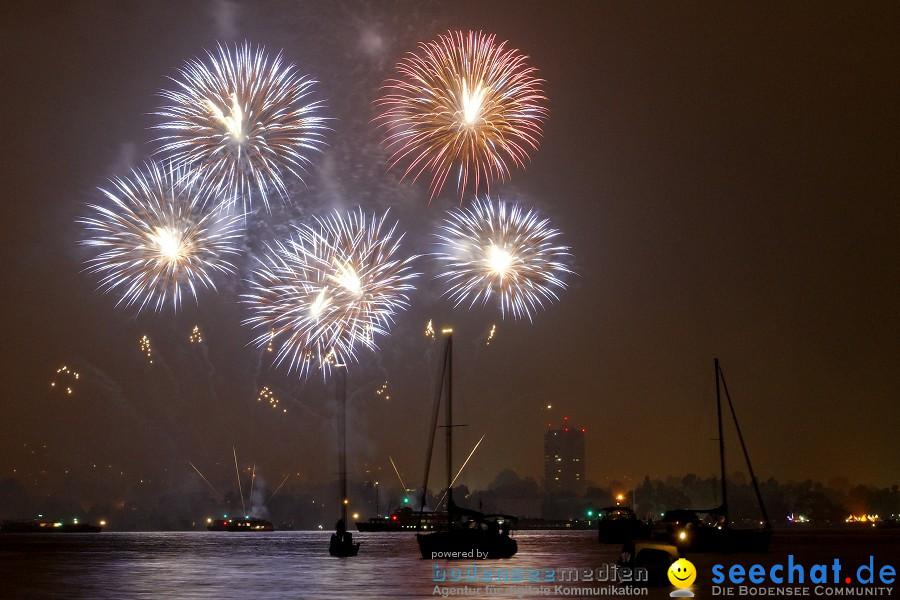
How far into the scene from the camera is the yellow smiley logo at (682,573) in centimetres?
3769

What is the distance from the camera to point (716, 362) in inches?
4331

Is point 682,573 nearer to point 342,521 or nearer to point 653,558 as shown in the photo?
point 653,558

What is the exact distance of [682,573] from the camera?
125ft

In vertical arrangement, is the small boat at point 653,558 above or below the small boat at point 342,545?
above

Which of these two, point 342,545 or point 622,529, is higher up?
point 622,529

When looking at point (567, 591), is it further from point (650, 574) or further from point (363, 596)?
point (363, 596)

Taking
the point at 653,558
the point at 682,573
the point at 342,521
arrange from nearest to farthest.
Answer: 1. the point at 682,573
2. the point at 653,558
3. the point at 342,521

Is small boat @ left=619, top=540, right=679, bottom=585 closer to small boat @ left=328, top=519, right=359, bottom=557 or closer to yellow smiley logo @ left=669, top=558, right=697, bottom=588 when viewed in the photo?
yellow smiley logo @ left=669, top=558, right=697, bottom=588

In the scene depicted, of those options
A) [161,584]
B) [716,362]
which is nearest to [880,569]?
[161,584]

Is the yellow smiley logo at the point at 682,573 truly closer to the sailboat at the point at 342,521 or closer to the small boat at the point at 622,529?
the sailboat at the point at 342,521

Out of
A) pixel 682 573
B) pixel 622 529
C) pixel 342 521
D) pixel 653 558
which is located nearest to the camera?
pixel 682 573

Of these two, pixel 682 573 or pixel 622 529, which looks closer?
pixel 682 573

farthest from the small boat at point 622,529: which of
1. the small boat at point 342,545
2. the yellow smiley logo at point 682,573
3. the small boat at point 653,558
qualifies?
the yellow smiley logo at point 682,573

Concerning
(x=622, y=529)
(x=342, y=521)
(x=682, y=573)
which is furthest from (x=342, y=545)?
(x=682, y=573)
